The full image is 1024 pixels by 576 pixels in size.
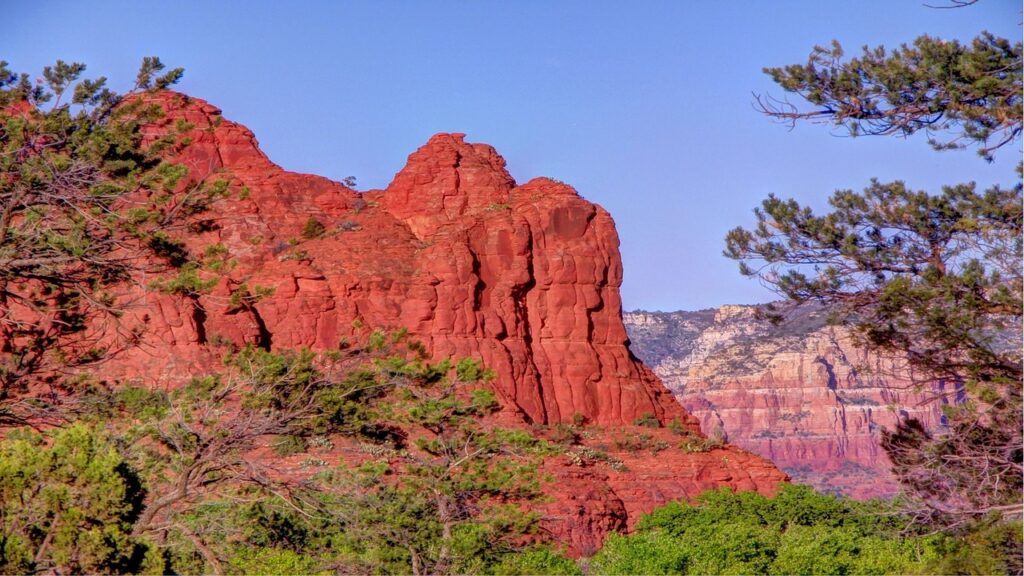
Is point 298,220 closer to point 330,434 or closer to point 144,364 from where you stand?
point 144,364

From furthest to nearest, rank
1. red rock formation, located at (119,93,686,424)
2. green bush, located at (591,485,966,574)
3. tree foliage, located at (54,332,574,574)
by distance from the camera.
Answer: red rock formation, located at (119,93,686,424) → green bush, located at (591,485,966,574) → tree foliage, located at (54,332,574,574)

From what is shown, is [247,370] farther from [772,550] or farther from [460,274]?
[460,274]

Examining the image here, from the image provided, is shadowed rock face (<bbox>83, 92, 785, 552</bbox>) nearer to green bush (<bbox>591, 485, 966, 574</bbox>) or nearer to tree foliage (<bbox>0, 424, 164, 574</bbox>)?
green bush (<bbox>591, 485, 966, 574</bbox>)

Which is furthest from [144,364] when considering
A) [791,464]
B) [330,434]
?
[791,464]

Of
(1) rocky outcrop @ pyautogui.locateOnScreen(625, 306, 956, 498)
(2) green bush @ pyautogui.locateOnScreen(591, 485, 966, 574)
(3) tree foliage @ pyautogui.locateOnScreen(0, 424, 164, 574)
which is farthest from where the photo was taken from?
(1) rocky outcrop @ pyautogui.locateOnScreen(625, 306, 956, 498)

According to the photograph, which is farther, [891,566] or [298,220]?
[298,220]

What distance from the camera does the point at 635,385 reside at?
242 feet

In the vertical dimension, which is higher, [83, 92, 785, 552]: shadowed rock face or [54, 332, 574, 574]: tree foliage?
[83, 92, 785, 552]: shadowed rock face

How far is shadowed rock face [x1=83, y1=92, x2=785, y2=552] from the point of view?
64.0m

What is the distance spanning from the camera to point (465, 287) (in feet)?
233

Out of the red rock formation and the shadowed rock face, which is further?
the red rock formation

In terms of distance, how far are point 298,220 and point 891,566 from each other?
54.4 meters

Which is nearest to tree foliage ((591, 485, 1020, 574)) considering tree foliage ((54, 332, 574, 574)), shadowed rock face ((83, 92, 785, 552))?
tree foliage ((54, 332, 574, 574))

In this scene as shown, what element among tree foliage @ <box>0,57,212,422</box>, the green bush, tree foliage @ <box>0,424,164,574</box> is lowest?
the green bush
